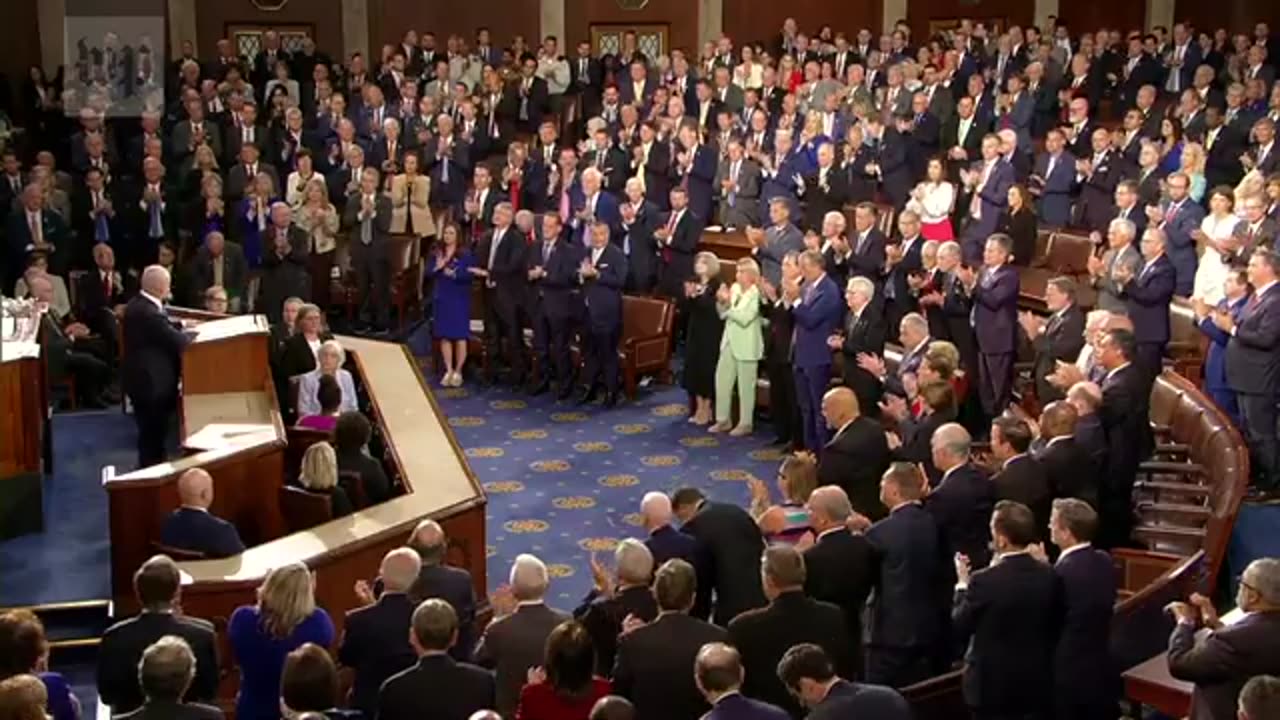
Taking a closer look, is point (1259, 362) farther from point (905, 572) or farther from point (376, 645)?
point (376, 645)

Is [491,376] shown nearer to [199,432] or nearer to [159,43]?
[199,432]

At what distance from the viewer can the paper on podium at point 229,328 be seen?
34.4ft

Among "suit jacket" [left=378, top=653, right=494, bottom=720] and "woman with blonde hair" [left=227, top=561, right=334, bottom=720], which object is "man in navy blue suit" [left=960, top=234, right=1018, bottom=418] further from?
"suit jacket" [left=378, top=653, right=494, bottom=720]

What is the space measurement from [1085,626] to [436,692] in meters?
2.57

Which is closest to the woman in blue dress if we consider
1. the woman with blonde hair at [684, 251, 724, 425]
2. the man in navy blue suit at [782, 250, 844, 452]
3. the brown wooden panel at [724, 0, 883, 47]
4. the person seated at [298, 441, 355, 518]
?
the woman with blonde hair at [684, 251, 724, 425]

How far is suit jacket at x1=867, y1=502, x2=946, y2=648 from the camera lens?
7066 millimetres

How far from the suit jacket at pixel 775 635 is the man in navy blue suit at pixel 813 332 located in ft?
18.1

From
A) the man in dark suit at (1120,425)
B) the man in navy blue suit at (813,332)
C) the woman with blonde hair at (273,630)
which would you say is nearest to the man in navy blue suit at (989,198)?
the man in navy blue suit at (813,332)

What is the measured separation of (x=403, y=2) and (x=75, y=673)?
14781 millimetres

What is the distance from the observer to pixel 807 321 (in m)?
11.6

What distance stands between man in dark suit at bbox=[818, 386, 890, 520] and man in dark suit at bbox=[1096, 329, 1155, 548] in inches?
46.7

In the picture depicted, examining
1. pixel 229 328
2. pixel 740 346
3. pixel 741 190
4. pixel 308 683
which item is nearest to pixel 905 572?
pixel 308 683

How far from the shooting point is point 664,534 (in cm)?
698

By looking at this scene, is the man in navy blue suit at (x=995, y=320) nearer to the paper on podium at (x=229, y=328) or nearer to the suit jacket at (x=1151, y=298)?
the suit jacket at (x=1151, y=298)
